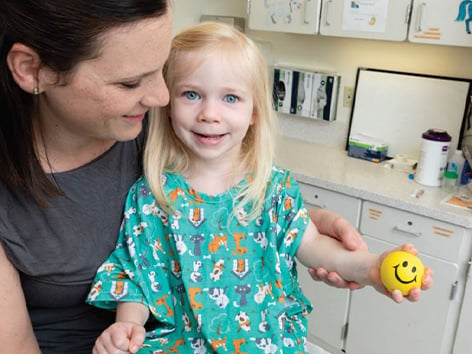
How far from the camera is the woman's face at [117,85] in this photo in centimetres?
84

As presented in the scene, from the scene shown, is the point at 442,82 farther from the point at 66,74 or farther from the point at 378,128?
the point at 66,74

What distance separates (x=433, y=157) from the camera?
6.69ft

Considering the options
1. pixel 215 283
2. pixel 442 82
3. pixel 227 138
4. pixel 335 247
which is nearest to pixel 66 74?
pixel 227 138

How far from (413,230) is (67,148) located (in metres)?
1.40

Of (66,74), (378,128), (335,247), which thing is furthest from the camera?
(378,128)

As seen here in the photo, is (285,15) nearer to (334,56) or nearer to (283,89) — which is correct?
(334,56)

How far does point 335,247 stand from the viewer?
106 cm

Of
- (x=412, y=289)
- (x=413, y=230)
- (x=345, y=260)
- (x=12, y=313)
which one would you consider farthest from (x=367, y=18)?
(x=12, y=313)

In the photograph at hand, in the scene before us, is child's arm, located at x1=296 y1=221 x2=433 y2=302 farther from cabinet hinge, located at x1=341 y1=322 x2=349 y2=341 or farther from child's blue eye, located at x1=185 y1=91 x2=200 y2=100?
cabinet hinge, located at x1=341 y1=322 x2=349 y2=341

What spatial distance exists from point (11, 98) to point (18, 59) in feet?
0.29

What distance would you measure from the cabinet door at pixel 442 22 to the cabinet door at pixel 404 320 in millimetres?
817

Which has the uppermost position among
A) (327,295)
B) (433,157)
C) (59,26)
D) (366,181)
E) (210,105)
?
(59,26)

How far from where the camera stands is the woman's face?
84 cm

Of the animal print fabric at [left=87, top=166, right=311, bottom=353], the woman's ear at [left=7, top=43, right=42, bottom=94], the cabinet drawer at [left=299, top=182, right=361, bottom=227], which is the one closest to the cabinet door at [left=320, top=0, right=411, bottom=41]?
the cabinet drawer at [left=299, top=182, right=361, bottom=227]
